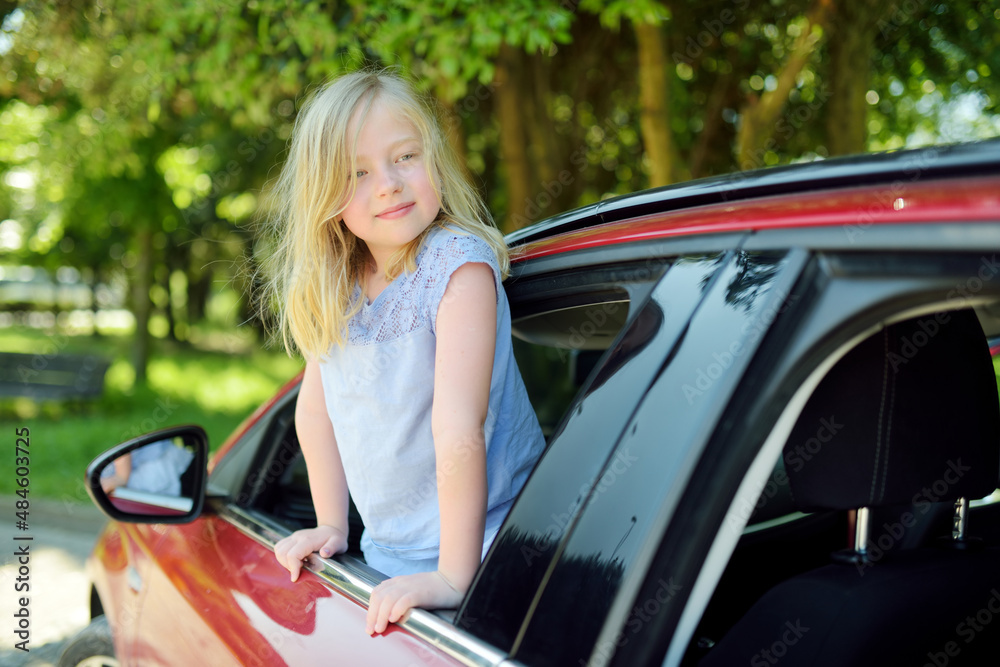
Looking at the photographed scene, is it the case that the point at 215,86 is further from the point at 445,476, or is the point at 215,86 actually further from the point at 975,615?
the point at 975,615

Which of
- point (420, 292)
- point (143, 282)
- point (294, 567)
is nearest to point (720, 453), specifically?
point (420, 292)

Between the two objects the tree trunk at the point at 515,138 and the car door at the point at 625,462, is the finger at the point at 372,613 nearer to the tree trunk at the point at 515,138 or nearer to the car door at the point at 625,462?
the car door at the point at 625,462

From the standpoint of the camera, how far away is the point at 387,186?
158 centimetres

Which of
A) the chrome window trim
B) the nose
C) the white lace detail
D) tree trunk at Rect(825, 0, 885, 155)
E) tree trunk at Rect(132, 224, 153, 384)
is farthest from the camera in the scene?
tree trunk at Rect(132, 224, 153, 384)

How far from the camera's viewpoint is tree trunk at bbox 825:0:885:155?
5.63 m

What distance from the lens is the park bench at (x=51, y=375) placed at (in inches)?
416

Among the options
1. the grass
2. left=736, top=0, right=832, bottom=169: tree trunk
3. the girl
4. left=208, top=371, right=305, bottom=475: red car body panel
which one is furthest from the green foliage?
the grass

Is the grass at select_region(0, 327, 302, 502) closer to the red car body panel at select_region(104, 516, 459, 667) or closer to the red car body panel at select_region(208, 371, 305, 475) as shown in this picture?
the red car body panel at select_region(208, 371, 305, 475)

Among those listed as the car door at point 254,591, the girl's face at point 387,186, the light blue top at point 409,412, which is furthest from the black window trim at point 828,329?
the girl's face at point 387,186

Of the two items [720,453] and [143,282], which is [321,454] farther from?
[143,282]

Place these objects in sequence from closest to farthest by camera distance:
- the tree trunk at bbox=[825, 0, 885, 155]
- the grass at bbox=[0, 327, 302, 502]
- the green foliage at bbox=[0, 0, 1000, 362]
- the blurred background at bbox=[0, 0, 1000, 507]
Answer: the green foliage at bbox=[0, 0, 1000, 362], the blurred background at bbox=[0, 0, 1000, 507], the tree trunk at bbox=[825, 0, 885, 155], the grass at bbox=[0, 327, 302, 502]

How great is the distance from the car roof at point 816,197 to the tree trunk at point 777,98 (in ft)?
13.4

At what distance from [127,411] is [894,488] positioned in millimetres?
11520

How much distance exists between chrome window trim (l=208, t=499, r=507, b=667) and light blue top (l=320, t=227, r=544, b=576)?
10 centimetres
